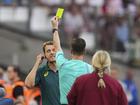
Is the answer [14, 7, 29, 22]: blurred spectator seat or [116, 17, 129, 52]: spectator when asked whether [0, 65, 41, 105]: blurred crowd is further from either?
[116, 17, 129, 52]: spectator

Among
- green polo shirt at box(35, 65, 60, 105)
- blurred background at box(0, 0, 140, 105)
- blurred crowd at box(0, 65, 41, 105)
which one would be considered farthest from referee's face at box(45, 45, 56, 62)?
blurred background at box(0, 0, 140, 105)

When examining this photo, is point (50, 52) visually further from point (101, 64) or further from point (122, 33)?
point (122, 33)

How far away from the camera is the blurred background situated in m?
19.1

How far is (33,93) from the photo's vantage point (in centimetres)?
1305

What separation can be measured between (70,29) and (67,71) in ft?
32.5

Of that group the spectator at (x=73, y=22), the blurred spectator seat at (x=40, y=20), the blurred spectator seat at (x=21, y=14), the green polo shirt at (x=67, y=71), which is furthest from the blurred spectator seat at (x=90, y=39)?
the green polo shirt at (x=67, y=71)

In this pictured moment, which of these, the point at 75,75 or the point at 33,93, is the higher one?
the point at 75,75

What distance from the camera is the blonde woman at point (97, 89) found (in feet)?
28.8

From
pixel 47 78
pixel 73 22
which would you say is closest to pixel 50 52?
pixel 47 78

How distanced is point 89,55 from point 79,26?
85 cm

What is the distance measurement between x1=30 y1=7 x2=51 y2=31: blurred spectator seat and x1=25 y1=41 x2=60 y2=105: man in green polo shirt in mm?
9468

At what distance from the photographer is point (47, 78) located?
9.73 m

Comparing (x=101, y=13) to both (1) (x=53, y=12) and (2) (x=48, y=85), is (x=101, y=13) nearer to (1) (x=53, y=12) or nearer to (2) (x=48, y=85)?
(1) (x=53, y=12)

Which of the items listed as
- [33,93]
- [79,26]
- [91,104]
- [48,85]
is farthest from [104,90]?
[79,26]
